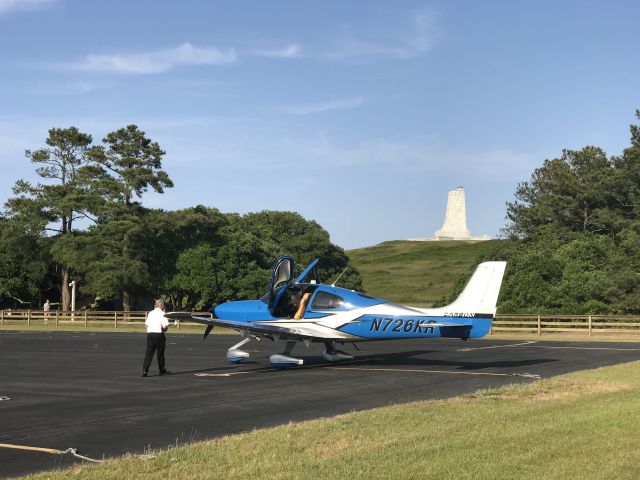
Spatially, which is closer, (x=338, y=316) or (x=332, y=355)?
(x=338, y=316)

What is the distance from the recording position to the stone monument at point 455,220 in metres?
172

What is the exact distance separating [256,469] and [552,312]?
145 feet

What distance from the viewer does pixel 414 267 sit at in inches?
5571

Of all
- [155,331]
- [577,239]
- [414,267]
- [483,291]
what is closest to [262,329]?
[155,331]

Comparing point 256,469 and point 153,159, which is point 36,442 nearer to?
point 256,469

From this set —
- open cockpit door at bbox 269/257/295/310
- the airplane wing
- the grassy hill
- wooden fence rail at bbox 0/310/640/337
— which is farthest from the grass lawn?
the grassy hill

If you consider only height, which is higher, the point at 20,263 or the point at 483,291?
the point at 20,263

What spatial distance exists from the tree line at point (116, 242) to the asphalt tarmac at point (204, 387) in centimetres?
3592

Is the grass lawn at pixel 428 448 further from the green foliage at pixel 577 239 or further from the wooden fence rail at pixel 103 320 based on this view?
the green foliage at pixel 577 239

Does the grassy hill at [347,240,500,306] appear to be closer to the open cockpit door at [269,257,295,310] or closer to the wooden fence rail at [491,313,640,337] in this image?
the wooden fence rail at [491,313,640,337]

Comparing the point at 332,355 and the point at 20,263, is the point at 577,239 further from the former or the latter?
the point at 20,263

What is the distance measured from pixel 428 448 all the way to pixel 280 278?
13.4 metres

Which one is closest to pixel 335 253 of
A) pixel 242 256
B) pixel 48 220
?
pixel 242 256

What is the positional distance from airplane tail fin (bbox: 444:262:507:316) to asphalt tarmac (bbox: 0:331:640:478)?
1.61 m
